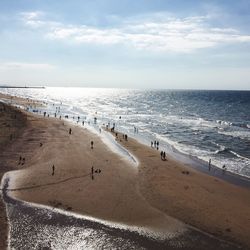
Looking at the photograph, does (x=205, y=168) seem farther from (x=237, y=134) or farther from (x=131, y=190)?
(x=237, y=134)

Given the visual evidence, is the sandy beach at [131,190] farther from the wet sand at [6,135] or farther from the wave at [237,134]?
the wave at [237,134]

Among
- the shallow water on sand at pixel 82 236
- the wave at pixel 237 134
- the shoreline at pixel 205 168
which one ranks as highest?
the wave at pixel 237 134

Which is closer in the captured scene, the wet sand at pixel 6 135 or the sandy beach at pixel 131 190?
the wet sand at pixel 6 135

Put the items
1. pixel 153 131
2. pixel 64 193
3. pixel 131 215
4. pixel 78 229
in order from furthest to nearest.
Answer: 1. pixel 153 131
2. pixel 64 193
3. pixel 131 215
4. pixel 78 229

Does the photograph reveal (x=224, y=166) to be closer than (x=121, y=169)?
No

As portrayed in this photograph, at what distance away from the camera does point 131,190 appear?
38.2 m

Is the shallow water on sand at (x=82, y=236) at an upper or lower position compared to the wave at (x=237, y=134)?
lower

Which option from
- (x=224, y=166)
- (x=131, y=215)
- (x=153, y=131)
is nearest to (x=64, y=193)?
(x=131, y=215)

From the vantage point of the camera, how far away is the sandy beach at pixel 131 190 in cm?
3044

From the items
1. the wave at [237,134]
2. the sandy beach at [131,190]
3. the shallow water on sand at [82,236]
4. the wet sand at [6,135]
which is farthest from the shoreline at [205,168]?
the wet sand at [6,135]

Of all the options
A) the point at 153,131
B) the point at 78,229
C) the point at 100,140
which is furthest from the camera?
the point at 153,131

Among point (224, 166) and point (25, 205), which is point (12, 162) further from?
point (224, 166)

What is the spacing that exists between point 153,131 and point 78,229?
63.5 m

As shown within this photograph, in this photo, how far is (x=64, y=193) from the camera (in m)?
36.3
